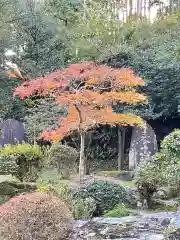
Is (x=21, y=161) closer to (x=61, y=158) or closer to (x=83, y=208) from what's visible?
(x=61, y=158)

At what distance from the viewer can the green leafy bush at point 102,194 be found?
8516mm

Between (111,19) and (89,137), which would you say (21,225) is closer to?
(89,137)

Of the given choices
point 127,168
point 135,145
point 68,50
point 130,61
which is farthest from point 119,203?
point 68,50

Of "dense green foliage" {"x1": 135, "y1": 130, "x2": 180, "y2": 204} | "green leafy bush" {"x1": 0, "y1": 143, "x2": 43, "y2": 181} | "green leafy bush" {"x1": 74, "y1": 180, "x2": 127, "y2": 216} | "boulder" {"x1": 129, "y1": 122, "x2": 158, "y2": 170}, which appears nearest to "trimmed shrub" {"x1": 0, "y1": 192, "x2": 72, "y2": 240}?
"green leafy bush" {"x1": 74, "y1": 180, "x2": 127, "y2": 216}

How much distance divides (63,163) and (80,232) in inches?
253

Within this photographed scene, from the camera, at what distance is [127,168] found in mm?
17266

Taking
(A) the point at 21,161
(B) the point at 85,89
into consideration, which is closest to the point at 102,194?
(A) the point at 21,161

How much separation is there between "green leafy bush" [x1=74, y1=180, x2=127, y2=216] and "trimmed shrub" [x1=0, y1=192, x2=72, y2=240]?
3.11 meters

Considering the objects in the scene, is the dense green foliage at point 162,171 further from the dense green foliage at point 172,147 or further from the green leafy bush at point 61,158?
the green leafy bush at point 61,158

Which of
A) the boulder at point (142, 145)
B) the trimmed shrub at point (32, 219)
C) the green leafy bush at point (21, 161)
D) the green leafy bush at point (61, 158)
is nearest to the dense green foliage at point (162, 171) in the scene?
the green leafy bush at point (61, 158)

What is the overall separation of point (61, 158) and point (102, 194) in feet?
12.1

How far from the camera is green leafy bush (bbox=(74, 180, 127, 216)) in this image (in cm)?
852

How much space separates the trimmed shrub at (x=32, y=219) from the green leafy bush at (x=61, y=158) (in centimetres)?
642

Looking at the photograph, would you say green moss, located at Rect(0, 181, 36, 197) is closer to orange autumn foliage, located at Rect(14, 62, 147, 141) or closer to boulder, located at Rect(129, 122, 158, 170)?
orange autumn foliage, located at Rect(14, 62, 147, 141)
